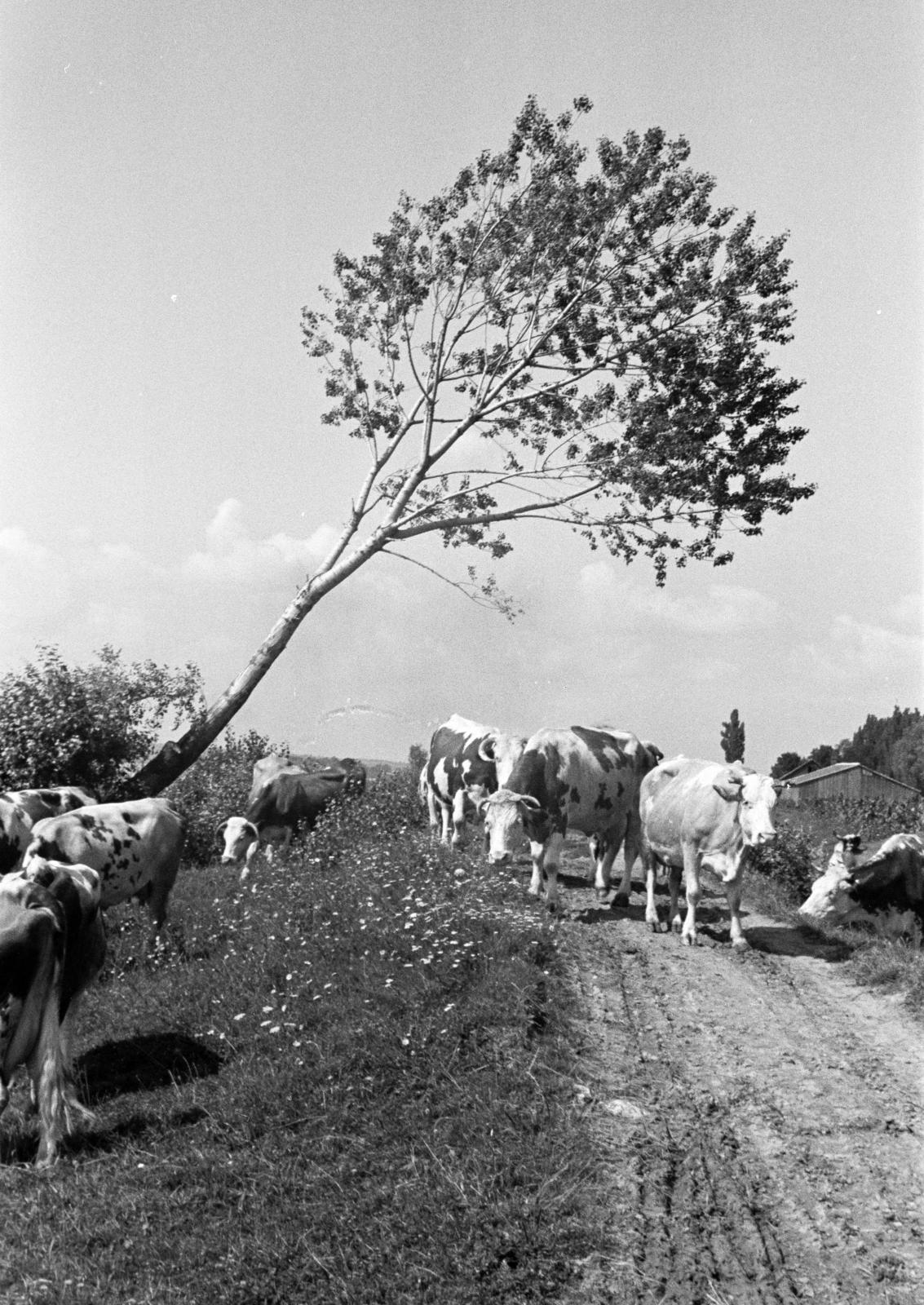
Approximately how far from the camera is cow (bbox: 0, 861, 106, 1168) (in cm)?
812

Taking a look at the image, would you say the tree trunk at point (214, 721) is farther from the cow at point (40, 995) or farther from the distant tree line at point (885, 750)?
the distant tree line at point (885, 750)

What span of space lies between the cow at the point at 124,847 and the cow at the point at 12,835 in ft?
2.83

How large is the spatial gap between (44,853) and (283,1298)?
7427 millimetres

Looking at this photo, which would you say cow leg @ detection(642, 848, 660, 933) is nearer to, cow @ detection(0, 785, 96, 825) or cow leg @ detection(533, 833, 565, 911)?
cow leg @ detection(533, 833, 565, 911)

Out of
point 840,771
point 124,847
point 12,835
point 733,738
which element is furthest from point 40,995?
point 733,738

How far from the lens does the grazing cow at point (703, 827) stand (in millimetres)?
14133

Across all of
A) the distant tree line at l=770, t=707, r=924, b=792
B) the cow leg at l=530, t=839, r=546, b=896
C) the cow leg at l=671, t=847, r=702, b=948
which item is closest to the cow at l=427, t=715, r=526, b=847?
the cow leg at l=530, t=839, r=546, b=896

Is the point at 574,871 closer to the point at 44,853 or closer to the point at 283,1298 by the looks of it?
the point at 44,853

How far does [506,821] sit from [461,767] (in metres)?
5.24

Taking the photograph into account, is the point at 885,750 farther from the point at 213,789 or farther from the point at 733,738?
the point at 213,789

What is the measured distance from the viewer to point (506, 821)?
1587 centimetres

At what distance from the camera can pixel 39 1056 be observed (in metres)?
8.22

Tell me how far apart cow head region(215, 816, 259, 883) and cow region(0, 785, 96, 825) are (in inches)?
150

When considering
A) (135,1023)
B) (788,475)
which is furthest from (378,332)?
(135,1023)
